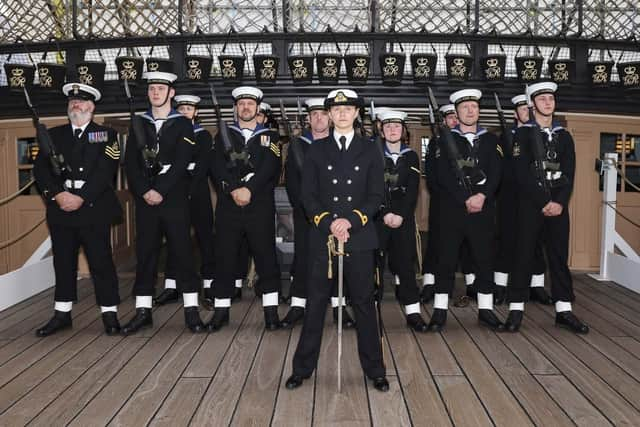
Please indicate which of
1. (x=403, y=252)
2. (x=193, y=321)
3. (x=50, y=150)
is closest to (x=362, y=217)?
(x=403, y=252)

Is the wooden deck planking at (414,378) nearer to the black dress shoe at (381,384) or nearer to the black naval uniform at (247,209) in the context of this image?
the black dress shoe at (381,384)

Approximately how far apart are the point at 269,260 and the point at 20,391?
6.60ft

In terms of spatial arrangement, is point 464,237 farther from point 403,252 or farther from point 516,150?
point 516,150

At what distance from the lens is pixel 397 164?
5.15 m

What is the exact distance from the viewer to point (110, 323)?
4.86 metres

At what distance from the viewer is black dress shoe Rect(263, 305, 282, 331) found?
502 centimetres

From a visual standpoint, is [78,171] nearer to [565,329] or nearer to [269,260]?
[269,260]

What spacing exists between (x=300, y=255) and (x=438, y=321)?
49.2 inches

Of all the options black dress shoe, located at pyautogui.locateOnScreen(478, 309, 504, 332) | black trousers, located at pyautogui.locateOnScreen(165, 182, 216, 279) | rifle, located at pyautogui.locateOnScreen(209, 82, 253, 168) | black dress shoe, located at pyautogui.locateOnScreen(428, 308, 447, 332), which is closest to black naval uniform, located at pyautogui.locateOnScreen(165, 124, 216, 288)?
black trousers, located at pyautogui.locateOnScreen(165, 182, 216, 279)

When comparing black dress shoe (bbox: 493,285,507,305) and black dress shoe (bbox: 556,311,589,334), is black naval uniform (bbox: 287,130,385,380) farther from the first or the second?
black dress shoe (bbox: 493,285,507,305)

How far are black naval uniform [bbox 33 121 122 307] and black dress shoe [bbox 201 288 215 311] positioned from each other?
1094mm

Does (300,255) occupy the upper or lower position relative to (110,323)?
upper

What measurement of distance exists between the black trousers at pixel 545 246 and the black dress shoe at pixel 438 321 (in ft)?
1.75

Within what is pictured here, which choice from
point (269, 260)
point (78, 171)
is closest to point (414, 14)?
point (269, 260)
